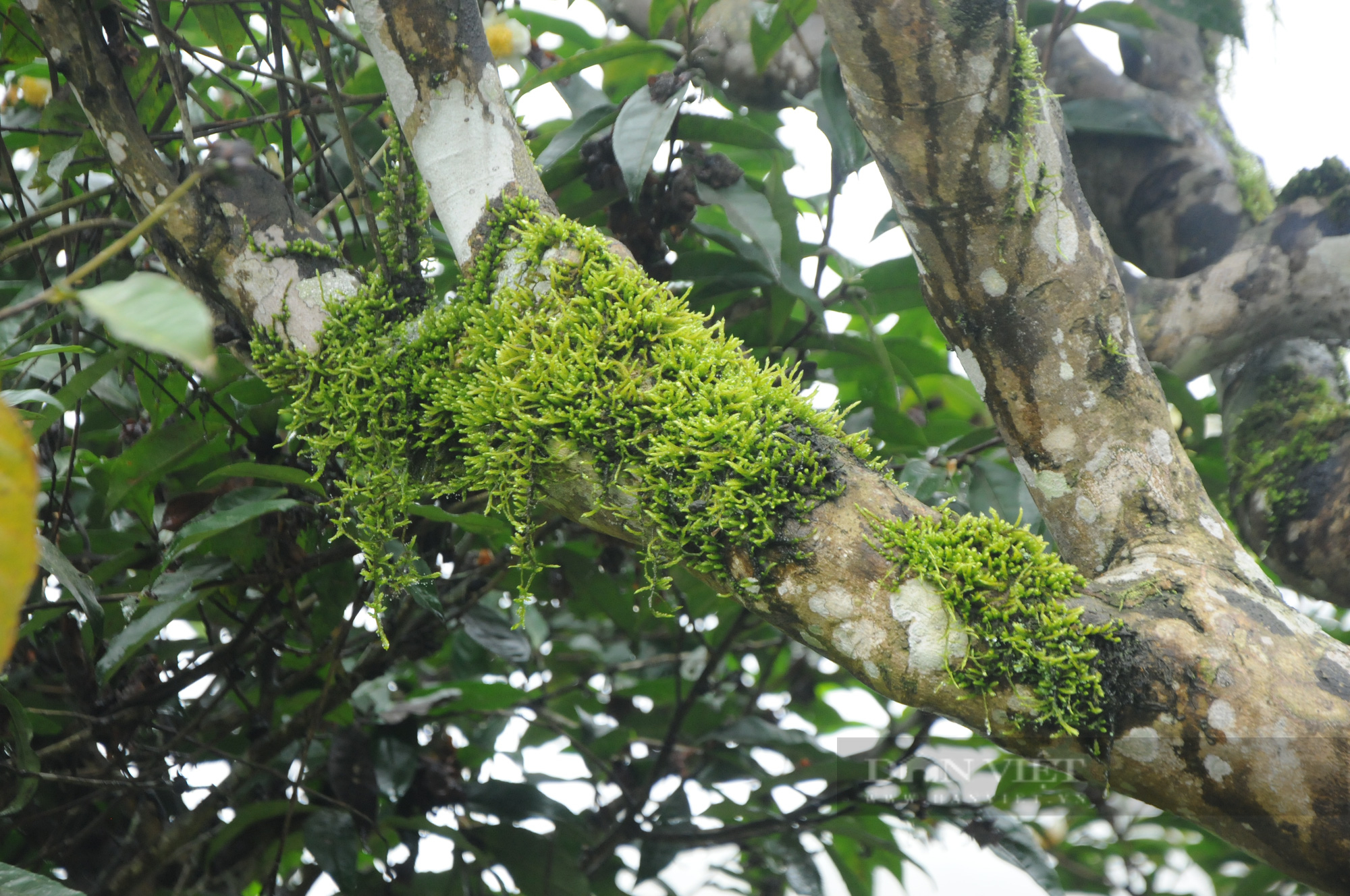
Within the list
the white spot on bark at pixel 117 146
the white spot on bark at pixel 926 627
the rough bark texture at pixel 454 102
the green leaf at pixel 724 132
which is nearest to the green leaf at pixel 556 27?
the green leaf at pixel 724 132

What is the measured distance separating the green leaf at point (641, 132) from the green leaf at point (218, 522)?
52 centimetres

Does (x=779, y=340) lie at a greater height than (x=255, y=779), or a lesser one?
greater

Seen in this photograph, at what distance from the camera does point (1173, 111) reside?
147 centimetres

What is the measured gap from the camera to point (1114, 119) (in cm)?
140

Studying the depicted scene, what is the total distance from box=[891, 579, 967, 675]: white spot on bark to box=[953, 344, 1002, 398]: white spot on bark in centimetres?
32

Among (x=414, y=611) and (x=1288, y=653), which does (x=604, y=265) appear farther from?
(x=414, y=611)

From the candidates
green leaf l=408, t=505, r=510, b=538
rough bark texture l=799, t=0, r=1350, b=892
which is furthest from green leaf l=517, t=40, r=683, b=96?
green leaf l=408, t=505, r=510, b=538

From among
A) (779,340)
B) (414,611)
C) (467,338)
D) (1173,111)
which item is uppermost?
(1173,111)

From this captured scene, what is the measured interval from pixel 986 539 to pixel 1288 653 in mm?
212

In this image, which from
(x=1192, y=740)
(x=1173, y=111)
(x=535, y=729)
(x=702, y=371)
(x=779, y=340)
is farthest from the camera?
(x=535, y=729)

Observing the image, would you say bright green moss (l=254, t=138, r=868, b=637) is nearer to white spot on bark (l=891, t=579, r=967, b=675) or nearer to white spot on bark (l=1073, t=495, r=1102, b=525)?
white spot on bark (l=891, t=579, r=967, b=675)

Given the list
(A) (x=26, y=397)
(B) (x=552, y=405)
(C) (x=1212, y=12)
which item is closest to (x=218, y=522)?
(A) (x=26, y=397)

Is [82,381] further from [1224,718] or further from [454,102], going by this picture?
[1224,718]

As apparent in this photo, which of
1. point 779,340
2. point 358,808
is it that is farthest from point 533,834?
point 779,340
